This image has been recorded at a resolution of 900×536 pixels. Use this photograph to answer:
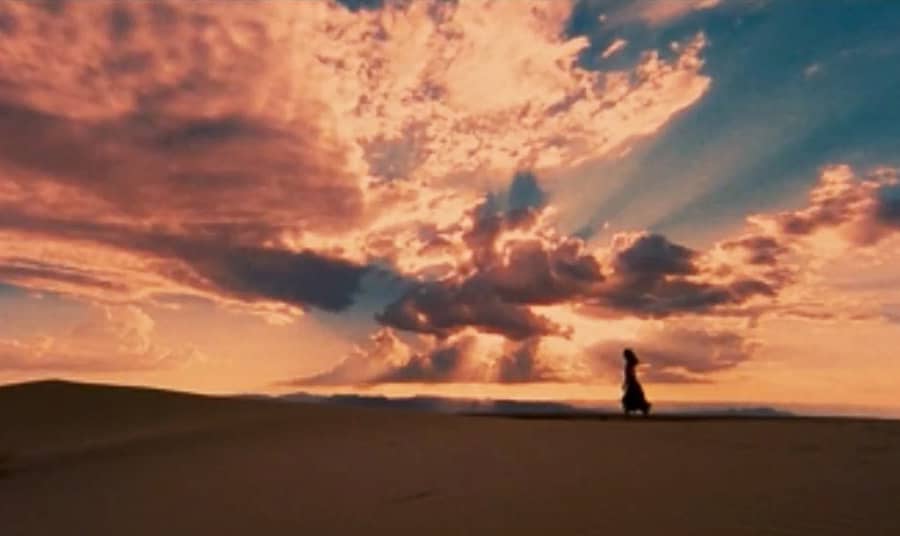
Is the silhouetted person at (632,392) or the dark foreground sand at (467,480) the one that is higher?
the silhouetted person at (632,392)

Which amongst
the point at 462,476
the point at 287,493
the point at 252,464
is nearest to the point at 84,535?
the point at 287,493

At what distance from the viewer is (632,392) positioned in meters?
16.9

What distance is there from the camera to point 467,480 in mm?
8211

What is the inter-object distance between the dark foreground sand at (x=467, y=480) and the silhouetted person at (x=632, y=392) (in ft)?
16.1

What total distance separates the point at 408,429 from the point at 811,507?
6638 mm

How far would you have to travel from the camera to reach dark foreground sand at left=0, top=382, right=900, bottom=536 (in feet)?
21.6

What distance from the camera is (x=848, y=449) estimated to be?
921 centimetres

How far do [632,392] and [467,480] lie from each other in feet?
30.7

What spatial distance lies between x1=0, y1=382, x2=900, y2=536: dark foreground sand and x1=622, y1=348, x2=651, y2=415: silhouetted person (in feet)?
16.1

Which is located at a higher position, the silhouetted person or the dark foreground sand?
the silhouetted person

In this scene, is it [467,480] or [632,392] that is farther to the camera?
[632,392]

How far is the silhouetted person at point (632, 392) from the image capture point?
55.5 ft

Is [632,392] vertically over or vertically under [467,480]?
over

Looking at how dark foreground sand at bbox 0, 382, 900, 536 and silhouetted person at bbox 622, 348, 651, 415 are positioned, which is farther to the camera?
silhouetted person at bbox 622, 348, 651, 415
